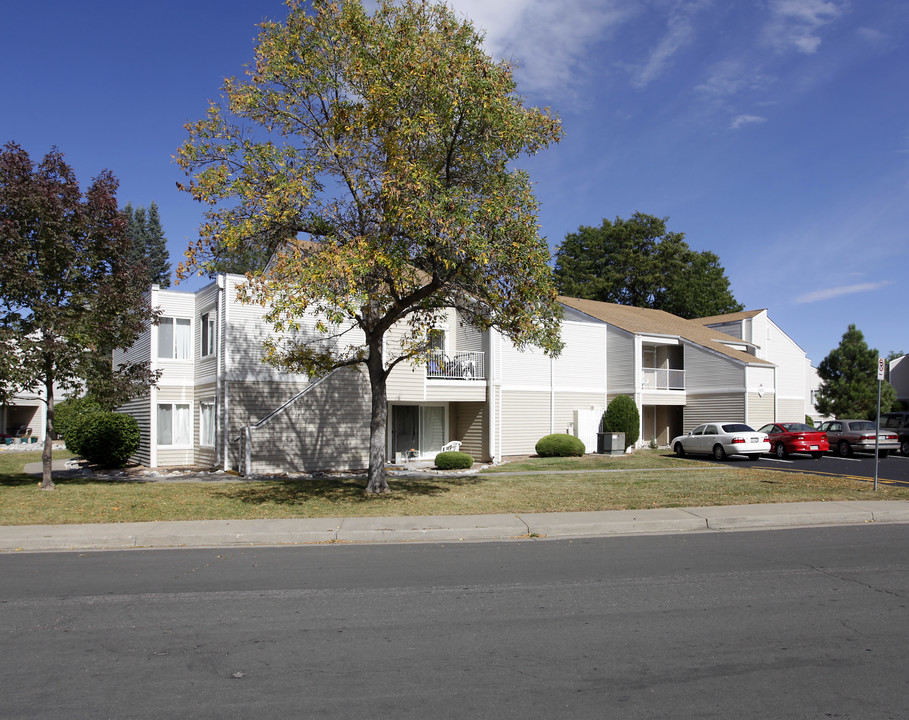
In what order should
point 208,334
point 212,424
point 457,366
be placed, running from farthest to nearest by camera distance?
point 457,366, point 208,334, point 212,424

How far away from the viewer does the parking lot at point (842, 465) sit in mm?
19812

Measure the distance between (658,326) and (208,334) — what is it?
69.7 feet

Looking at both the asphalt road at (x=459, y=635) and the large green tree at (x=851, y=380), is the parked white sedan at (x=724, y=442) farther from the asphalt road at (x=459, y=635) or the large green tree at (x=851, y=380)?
the large green tree at (x=851, y=380)

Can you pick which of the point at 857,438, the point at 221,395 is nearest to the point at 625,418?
the point at 857,438

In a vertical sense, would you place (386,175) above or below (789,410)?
above

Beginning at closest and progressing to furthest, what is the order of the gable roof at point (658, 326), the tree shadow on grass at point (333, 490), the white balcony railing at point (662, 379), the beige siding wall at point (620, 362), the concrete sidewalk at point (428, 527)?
the concrete sidewalk at point (428, 527) < the tree shadow on grass at point (333, 490) < the beige siding wall at point (620, 362) < the white balcony railing at point (662, 379) < the gable roof at point (658, 326)

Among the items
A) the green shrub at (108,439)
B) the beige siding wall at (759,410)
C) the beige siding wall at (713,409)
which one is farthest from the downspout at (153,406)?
the beige siding wall at (759,410)

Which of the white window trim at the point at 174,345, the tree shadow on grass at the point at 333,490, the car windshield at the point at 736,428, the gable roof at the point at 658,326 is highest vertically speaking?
the gable roof at the point at 658,326

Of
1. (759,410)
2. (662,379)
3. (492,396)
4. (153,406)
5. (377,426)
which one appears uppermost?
(662,379)

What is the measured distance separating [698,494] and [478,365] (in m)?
11.6

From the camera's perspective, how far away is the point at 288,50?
1380cm

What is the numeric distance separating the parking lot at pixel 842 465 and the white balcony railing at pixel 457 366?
29.3 feet

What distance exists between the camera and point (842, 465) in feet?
77.4

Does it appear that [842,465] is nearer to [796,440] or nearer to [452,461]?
[796,440]
